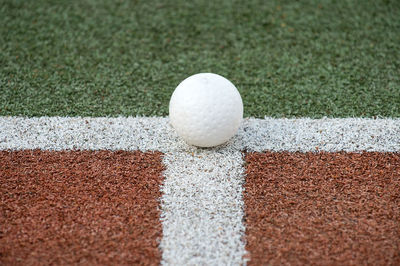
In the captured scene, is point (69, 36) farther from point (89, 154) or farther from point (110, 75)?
point (89, 154)

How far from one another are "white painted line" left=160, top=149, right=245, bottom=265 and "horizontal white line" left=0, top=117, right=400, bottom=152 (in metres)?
0.17

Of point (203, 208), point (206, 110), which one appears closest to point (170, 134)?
point (206, 110)

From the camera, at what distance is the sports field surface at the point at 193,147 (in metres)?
2.48

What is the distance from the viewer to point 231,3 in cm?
518

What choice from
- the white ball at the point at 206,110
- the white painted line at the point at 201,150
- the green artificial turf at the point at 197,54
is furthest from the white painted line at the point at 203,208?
the green artificial turf at the point at 197,54

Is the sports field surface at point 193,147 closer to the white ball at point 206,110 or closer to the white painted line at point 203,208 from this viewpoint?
the white painted line at point 203,208

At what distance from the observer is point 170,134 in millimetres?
3324

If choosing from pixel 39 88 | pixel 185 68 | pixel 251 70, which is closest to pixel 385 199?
pixel 251 70

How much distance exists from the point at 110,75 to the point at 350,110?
209 centimetres

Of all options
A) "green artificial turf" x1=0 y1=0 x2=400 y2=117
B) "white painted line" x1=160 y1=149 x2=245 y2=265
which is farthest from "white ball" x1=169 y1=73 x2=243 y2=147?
"green artificial turf" x1=0 y1=0 x2=400 y2=117

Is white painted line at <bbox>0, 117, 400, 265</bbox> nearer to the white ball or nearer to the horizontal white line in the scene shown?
the horizontal white line

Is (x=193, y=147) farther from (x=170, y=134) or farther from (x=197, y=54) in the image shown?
(x=197, y=54)

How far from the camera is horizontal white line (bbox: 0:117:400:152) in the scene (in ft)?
10.5

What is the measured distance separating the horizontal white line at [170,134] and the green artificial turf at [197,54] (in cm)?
13
